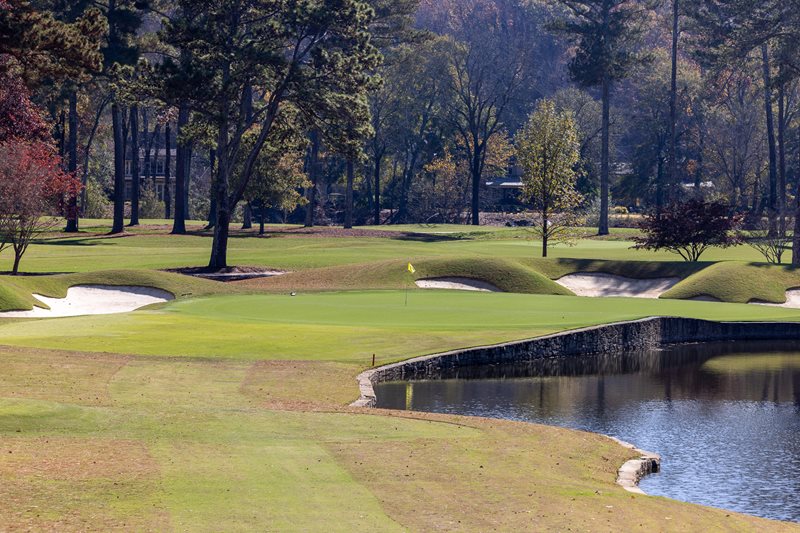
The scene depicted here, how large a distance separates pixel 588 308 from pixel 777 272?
17333mm

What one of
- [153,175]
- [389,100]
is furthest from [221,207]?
[153,175]

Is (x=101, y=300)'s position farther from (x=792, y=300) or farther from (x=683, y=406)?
(x=792, y=300)

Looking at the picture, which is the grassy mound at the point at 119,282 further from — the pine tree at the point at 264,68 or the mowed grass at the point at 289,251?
the pine tree at the point at 264,68

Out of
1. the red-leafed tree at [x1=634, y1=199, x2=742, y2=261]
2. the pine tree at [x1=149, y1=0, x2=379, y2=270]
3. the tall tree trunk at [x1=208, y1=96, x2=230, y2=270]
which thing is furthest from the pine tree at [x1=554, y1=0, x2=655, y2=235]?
the tall tree trunk at [x1=208, y1=96, x2=230, y2=270]

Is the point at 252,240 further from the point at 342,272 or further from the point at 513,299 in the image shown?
the point at 513,299

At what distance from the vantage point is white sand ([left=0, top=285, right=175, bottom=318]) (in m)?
46.9

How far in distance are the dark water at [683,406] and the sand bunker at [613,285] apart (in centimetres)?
1594

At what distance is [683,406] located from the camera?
3177 cm

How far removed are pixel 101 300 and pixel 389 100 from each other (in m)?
79.5

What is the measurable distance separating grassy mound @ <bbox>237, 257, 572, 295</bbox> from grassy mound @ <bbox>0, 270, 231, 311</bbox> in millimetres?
3519

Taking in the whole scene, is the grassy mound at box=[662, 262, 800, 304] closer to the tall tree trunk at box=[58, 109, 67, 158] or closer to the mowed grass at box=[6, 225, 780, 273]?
the mowed grass at box=[6, 225, 780, 273]

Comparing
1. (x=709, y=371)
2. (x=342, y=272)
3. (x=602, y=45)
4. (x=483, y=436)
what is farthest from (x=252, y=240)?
(x=483, y=436)

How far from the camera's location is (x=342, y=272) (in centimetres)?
5791

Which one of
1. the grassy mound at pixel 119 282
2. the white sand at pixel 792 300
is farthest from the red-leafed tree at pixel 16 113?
the white sand at pixel 792 300
